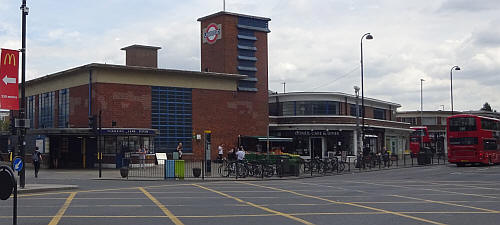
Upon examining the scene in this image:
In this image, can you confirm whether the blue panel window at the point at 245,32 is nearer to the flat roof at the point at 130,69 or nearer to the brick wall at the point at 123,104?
the flat roof at the point at 130,69

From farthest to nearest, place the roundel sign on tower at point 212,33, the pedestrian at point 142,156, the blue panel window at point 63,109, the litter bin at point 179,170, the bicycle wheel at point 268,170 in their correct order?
the roundel sign on tower at point 212,33 < the blue panel window at point 63,109 < the pedestrian at point 142,156 < the bicycle wheel at point 268,170 < the litter bin at point 179,170

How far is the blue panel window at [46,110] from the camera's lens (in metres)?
50.3

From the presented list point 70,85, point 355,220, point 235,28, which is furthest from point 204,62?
point 355,220

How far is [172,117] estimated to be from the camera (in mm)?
47906

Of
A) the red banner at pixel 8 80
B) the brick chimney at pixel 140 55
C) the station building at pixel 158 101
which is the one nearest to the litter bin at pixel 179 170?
the station building at pixel 158 101

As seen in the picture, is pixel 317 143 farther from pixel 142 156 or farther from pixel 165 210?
pixel 165 210

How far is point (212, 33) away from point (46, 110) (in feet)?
54.0

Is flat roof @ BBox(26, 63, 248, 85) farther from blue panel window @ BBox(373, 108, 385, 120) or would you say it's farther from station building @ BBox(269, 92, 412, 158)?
blue panel window @ BBox(373, 108, 385, 120)

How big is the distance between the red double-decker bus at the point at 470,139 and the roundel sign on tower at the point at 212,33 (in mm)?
21734

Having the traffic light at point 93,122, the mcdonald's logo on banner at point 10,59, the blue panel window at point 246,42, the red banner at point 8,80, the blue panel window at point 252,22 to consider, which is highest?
the blue panel window at point 252,22

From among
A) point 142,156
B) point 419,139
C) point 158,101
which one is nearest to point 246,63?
point 158,101

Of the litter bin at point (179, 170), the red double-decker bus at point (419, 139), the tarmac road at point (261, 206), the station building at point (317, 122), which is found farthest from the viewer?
the red double-decker bus at point (419, 139)

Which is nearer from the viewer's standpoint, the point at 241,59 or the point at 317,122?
the point at 241,59

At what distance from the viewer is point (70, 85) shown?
46.8 meters
